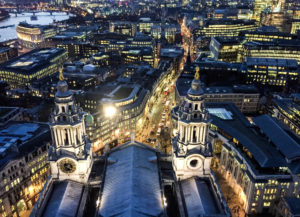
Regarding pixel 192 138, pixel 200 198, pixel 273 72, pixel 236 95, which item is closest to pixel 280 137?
pixel 192 138

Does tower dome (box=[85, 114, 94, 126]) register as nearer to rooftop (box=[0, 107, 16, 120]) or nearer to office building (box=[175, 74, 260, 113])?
rooftop (box=[0, 107, 16, 120])

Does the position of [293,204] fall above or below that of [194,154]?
below

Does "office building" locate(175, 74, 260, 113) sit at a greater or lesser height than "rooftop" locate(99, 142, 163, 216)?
lesser

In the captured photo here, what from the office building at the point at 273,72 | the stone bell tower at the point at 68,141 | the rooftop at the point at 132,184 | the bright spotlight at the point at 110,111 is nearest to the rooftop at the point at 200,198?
the rooftop at the point at 132,184

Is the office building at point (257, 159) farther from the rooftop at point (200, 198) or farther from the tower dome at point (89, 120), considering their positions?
the tower dome at point (89, 120)

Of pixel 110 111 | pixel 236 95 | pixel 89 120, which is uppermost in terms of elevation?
pixel 110 111

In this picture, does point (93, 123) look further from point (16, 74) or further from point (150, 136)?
point (16, 74)

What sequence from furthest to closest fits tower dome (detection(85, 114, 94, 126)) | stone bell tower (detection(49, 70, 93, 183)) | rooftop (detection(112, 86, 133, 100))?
1. rooftop (detection(112, 86, 133, 100))
2. tower dome (detection(85, 114, 94, 126))
3. stone bell tower (detection(49, 70, 93, 183))

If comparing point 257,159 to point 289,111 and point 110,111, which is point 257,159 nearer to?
point 289,111

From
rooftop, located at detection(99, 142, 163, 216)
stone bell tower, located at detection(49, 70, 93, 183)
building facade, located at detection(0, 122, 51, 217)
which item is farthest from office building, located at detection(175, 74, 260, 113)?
stone bell tower, located at detection(49, 70, 93, 183)
